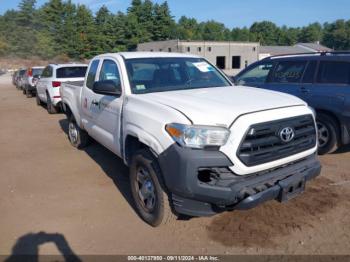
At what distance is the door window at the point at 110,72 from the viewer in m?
4.89

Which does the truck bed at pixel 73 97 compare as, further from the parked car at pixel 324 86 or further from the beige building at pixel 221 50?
the beige building at pixel 221 50

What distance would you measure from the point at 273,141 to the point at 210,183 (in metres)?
0.78

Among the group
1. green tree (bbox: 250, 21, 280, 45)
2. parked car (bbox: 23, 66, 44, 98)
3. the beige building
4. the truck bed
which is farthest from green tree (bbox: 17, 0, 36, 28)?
the truck bed

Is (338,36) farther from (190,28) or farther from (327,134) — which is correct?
(327,134)

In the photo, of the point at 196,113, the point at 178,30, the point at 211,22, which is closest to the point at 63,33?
the point at 178,30

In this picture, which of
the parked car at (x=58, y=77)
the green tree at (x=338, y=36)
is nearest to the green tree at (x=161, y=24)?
the green tree at (x=338, y=36)

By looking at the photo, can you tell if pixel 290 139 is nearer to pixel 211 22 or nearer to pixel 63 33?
pixel 63 33

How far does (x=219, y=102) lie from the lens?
12.3 feet

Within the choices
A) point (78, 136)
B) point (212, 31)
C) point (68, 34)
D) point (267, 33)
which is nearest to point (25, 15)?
point (68, 34)

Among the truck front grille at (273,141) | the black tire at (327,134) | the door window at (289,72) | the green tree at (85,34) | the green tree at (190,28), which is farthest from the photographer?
the green tree at (190,28)

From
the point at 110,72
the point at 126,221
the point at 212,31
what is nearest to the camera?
the point at 126,221

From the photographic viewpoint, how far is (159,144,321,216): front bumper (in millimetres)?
3234

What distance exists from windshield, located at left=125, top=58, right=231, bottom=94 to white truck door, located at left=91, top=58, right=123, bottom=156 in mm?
→ 251

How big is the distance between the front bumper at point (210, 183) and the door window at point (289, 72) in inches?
141
